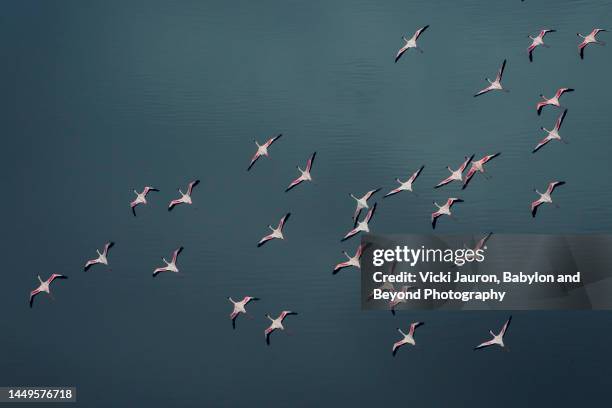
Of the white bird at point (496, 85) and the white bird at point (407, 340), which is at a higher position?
the white bird at point (496, 85)

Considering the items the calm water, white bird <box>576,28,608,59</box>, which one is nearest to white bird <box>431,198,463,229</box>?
the calm water

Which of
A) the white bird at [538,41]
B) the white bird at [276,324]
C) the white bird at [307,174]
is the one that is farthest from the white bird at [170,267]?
the white bird at [538,41]

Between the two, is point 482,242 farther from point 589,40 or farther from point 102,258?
point 102,258

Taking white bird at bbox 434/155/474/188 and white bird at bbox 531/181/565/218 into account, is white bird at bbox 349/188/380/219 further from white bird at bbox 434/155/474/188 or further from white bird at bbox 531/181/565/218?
white bird at bbox 531/181/565/218

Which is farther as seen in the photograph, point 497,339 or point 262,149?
point 262,149

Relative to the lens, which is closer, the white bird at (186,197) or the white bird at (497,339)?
the white bird at (497,339)

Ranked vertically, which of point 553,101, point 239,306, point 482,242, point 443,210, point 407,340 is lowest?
point 407,340

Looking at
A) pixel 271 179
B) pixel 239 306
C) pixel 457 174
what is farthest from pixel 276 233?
pixel 457 174

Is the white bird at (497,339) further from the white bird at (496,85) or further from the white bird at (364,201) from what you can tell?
the white bird at (496,85)
